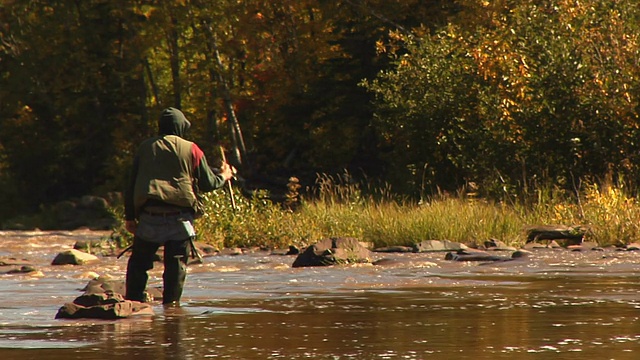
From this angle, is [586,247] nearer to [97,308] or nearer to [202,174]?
[202,174]

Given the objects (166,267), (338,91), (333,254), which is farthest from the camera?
(338,91)

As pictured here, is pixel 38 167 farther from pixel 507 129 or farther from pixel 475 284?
pixel 475 284

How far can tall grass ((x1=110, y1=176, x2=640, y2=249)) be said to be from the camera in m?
22.8

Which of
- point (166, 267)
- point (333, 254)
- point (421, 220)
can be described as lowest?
point (166, 267)

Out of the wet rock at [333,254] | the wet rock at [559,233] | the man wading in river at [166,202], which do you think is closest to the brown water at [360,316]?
the man wading in river at [166,202]

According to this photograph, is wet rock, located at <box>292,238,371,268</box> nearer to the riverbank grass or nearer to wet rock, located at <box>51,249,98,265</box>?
wet rock, located at <box>51,249,98,265</box>

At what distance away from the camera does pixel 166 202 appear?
12.2 meters

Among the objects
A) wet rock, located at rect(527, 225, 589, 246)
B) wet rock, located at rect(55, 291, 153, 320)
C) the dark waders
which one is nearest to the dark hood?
the dark waders

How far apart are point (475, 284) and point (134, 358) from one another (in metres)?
6.85

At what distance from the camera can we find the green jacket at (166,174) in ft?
40.0

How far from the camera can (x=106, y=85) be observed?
51750mm

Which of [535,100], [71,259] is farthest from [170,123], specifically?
[535,100]

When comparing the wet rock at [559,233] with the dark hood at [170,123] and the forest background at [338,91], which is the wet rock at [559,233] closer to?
the forest background at [338,91]

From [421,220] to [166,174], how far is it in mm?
11404
